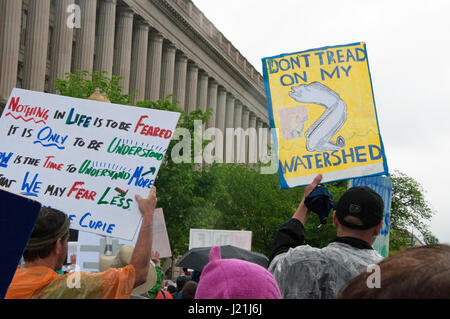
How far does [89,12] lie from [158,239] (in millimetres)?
33380

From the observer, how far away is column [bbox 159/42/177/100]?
55.7m

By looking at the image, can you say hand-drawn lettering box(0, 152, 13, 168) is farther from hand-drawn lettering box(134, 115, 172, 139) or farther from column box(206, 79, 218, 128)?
column box(206, 79, 218, 128)

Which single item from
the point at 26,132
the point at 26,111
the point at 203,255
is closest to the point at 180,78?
the point at 203,255

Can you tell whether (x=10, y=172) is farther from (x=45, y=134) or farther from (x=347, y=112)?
(x=347, y=112)

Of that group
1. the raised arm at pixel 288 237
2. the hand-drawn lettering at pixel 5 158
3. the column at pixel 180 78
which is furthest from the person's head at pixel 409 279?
the column at pixel 180 78

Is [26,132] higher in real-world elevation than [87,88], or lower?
lower

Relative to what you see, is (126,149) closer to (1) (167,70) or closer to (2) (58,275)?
(2) (58,275)

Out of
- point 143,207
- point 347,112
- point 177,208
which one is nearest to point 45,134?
point 143,207

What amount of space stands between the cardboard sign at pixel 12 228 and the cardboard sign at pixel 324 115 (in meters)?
3.85

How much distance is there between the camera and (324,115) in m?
6.35

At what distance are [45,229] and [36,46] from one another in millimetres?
34998

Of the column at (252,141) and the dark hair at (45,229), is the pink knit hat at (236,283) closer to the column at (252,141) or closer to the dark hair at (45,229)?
the dark hair at (45,229)

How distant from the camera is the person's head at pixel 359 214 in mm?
3818

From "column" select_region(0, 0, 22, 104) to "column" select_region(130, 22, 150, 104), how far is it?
53.7 feet
